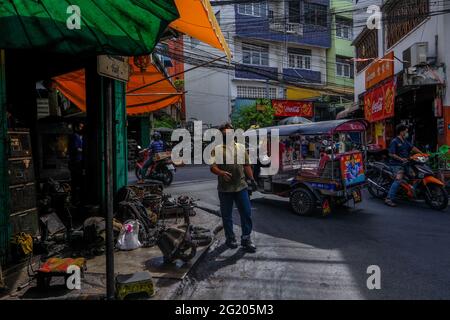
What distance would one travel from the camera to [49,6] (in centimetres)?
311

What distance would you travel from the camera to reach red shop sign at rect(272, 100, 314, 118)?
27.1 metres

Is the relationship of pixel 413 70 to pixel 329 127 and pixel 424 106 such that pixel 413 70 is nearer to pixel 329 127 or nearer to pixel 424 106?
pixel 424 106

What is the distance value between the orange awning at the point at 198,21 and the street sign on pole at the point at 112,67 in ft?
5.25

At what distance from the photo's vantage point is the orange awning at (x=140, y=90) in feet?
27.5

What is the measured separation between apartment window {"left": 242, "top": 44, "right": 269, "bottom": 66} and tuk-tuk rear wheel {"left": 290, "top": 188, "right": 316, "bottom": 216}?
20606mm

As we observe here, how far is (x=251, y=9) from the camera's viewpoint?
86.4 feet

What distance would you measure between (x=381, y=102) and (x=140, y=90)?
10.0 m

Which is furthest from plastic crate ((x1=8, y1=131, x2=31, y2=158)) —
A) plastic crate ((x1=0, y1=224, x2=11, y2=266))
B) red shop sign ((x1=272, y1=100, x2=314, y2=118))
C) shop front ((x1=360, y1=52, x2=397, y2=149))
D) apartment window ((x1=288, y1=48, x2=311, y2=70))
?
apartment window ((x1=288, y1=48, x2=311, y2=70))

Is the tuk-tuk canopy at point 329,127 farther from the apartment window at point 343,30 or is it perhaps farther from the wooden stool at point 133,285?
the apartment window at point 343,30

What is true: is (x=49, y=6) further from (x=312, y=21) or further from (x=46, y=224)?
(x=312, y=21)

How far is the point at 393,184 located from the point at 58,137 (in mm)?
7991

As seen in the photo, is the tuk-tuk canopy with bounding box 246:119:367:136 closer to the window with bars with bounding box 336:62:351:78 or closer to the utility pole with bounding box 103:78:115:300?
the utility pole with bounding box 103:78:115:300

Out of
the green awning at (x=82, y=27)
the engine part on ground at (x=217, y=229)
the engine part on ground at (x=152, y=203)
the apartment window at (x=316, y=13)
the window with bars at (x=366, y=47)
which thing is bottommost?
the engine part on ground at (x=217, y=229)

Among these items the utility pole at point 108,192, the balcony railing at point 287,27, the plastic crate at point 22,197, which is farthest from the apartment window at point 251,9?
the utility pole at point 108,192
